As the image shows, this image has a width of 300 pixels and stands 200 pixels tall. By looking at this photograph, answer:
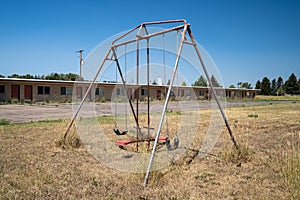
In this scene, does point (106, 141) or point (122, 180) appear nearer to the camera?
point (122, 180)

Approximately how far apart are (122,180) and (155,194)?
2.32ft

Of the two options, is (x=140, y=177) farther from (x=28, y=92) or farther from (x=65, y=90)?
(x=65, y=90)

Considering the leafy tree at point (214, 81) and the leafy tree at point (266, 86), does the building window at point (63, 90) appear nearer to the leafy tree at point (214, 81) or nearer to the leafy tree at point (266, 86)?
the leafy tree at point (214, 81)

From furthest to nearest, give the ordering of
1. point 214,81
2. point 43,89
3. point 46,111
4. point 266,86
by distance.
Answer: point 266,86 → point 43,89 → point 46,111 → point 214,81

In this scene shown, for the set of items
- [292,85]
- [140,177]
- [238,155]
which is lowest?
[140,177]

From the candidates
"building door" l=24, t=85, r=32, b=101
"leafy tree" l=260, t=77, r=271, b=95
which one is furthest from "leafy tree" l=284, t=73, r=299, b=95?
"building door" l=24, t=85, r=32, b=101

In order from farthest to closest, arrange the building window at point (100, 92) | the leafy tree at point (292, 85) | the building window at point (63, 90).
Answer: the leafy tree at point (292, 85), the building window at point (100, 92), the building window at point (63, 90)

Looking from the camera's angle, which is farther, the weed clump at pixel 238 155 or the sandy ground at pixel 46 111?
the sandy ground at pixel 46 111

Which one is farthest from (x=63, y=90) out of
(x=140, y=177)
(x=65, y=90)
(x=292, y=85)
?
(x=292, y=85)

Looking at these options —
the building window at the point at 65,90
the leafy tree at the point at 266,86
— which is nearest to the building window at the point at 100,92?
the building window at the point at 65,90

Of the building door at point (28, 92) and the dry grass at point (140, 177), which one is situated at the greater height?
the building door at point (28, 92)

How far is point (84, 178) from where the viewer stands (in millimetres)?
3943

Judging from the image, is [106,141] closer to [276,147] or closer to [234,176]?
[234,176]

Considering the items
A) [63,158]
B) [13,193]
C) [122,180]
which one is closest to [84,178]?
[122,180]
